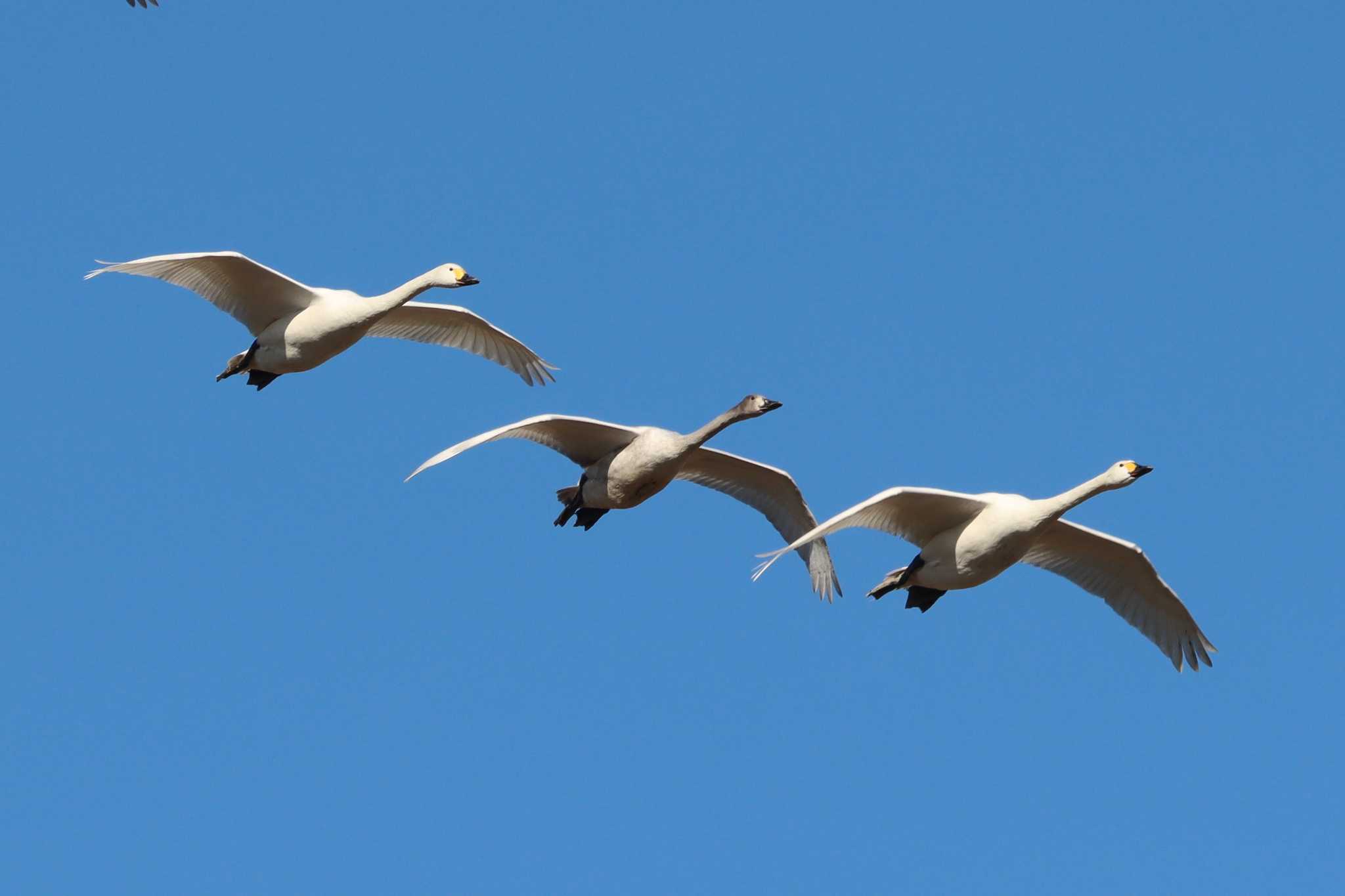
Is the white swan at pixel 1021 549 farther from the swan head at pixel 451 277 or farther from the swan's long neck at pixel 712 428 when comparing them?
the swan head at pixel 451 277

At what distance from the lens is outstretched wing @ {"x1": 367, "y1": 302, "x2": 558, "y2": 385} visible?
31766mm

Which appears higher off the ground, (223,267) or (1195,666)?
(223,267)

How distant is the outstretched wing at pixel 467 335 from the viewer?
104 ft

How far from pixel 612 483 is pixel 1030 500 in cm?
515

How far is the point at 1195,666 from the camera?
28656 millimetres

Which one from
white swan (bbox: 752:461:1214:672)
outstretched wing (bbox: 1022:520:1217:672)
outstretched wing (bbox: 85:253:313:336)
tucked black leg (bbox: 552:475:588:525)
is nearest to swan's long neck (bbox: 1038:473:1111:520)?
white swan (bbox: 752:461:1214:672)

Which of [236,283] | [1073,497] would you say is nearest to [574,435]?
[236,283]

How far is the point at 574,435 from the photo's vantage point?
28094 millimetres

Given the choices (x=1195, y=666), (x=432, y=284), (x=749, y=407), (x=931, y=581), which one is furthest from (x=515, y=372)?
(x=1195, y=666)

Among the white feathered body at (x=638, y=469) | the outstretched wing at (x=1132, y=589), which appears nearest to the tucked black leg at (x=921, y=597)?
the outstretched wing at (x=1132, y=589)

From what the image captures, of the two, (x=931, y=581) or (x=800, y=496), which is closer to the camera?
(x=931, y=581)

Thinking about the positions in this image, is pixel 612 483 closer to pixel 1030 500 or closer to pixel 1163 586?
pixel 1030 500

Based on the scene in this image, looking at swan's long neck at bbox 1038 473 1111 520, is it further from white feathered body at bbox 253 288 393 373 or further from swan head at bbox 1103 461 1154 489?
white feathered body at bbox 253 288 393 373

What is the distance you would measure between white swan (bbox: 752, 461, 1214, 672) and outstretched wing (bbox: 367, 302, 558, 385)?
6.86 m
